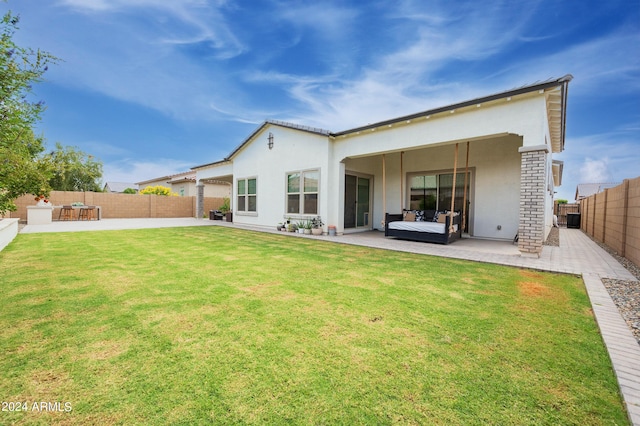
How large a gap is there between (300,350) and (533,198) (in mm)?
6115

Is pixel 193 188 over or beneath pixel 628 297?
over

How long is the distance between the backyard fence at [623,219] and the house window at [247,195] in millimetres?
12365

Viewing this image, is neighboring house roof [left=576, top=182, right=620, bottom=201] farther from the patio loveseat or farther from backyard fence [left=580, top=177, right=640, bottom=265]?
the patio loveseat

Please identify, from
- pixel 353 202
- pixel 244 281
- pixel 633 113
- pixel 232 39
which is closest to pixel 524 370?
pixel 244 281

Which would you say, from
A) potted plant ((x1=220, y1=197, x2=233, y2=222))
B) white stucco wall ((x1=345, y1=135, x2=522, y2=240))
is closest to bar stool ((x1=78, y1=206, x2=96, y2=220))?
potted plant ((x1=220, y1=197, x2=233, y2=222))

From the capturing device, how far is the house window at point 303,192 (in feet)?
33.7

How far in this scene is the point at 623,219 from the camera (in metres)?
6.56

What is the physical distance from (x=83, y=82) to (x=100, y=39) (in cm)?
907

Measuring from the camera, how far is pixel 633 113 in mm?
18609

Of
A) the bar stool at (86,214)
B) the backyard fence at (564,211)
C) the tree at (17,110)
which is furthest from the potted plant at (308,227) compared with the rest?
the backyard fence at (564,211)

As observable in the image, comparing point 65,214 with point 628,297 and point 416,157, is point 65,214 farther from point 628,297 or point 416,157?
point 628,297

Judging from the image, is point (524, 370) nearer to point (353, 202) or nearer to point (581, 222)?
point (353, 202)

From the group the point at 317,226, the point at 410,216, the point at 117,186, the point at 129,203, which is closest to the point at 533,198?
the point at 410,216

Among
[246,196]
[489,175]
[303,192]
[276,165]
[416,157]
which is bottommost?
[246,196]
